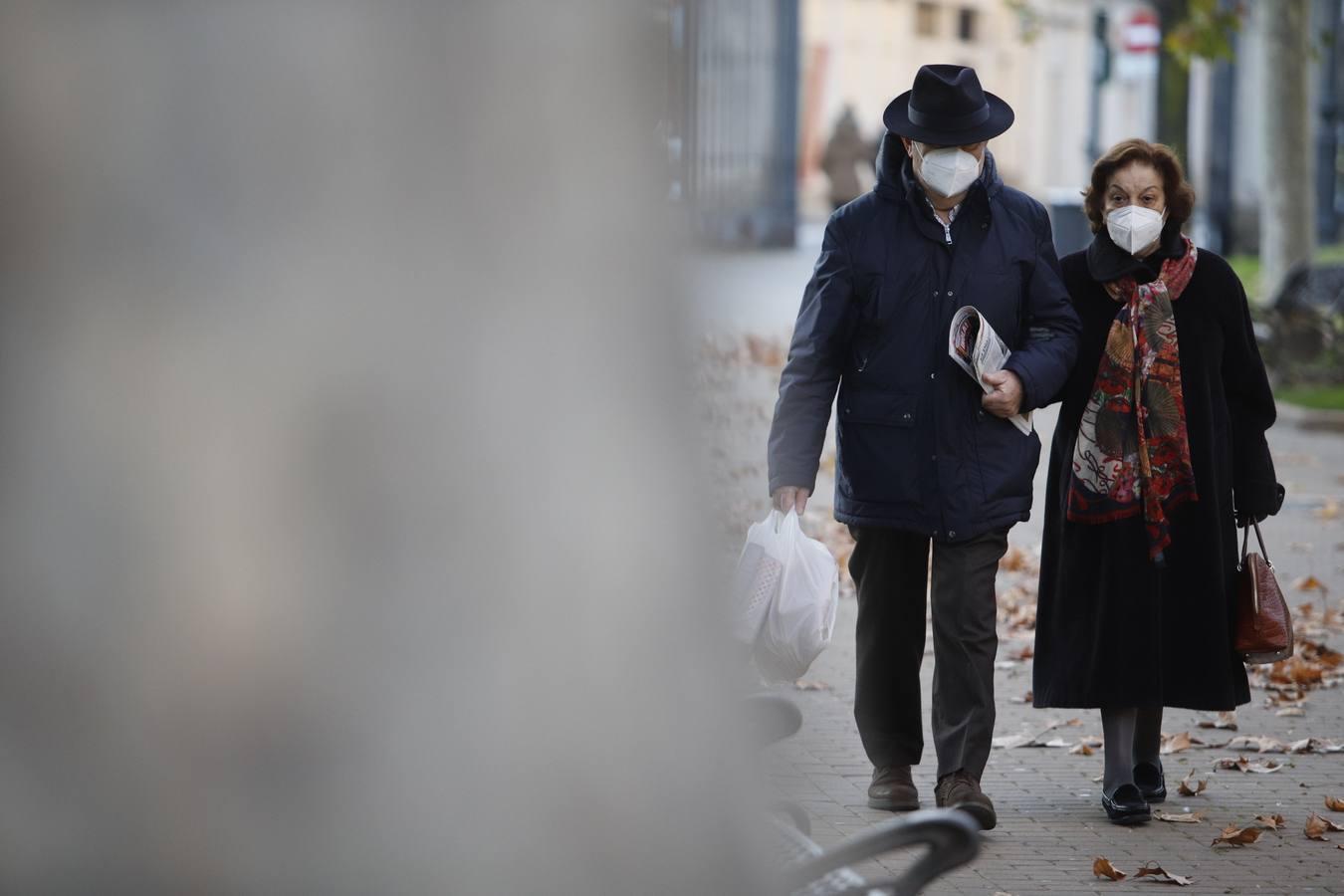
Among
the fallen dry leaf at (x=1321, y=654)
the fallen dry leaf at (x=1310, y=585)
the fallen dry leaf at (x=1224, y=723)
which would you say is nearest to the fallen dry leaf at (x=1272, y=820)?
the fallen dry leaf at (x=1224, y=723)

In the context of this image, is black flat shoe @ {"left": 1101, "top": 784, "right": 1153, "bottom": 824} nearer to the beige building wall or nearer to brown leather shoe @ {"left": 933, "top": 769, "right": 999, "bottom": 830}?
brown leather shoe @ {"left": 933, "top": 769, "right": 999, "bottom": 830}

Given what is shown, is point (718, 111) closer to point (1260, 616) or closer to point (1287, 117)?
point (1260, 616)

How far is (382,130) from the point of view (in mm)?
1320

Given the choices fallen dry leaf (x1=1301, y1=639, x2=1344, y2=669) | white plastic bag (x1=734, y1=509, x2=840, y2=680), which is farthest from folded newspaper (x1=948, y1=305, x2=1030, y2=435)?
fallen dry leaf (x1=1301, y1=639, x2=1344, y2=669)

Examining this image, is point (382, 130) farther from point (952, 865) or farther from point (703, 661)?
point (952, 865)

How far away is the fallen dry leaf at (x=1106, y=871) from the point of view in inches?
191

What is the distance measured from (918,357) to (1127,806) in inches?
52.2

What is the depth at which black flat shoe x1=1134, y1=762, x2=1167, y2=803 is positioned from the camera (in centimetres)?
→ 562

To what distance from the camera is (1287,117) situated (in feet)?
64.7

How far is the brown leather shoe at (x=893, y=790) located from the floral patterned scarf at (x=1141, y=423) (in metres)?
0.85

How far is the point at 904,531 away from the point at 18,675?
163 inches

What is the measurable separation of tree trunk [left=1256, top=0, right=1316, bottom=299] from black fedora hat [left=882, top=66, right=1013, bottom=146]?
1556 cm

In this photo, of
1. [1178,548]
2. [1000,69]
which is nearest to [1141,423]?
[1178,548]

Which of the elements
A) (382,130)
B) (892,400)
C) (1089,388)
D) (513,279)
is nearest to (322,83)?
(382,130)
